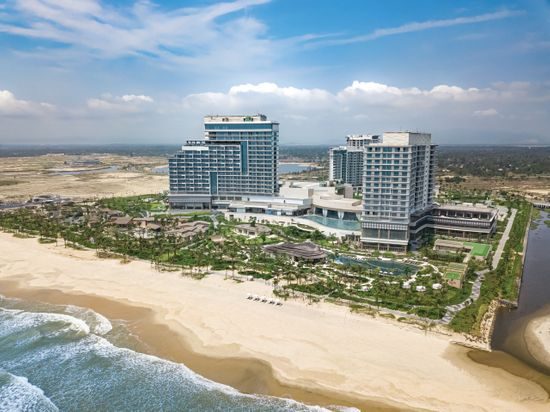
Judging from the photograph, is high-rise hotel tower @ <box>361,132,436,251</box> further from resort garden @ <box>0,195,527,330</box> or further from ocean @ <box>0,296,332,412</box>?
ocean @ <box>0,296,332,412</box>

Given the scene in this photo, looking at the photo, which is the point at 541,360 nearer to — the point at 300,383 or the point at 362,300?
the point at 362,300

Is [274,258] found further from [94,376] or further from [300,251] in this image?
[94,376]

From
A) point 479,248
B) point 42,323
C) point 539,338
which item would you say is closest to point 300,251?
point 479,248

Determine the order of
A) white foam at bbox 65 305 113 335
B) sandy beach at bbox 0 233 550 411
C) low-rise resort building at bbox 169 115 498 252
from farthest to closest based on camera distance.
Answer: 1. low-rise resort building at bbox 169 115 498 252
2. white foam at bbox 65 305 113 335
3. sandy beach at bbox 0 233 550 411

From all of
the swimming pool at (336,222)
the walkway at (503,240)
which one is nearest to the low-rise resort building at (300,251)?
the swimming pool at (336,222)

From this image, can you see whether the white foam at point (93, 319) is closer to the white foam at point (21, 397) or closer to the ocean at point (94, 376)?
the ocean at point (94, 376)

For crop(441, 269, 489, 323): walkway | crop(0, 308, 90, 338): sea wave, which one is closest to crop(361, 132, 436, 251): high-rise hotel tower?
crop(441, 269, 489, 323): walkway
